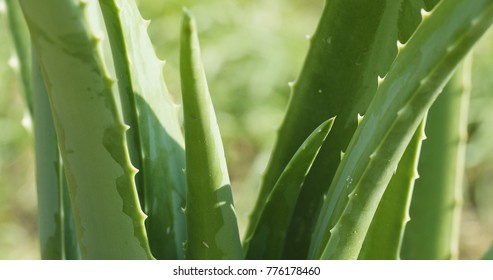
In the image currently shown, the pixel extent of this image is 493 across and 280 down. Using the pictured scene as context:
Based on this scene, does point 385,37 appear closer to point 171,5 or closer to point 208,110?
point 208,110

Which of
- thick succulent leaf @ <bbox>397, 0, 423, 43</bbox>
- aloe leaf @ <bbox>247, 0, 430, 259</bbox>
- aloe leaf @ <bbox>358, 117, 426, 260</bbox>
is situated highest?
thick succulent leaf @ <bbox>397, 0, 423, 43</bbox>

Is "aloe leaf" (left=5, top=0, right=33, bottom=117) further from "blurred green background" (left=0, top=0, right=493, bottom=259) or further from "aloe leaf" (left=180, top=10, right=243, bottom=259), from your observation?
"blurred green background" (left=0, top=0, right=493, bottom=259)

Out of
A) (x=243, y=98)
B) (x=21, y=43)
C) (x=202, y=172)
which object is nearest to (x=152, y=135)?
(x=202, y=172)

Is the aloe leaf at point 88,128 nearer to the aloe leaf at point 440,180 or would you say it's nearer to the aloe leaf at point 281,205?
the aloe leaf at point 281,205

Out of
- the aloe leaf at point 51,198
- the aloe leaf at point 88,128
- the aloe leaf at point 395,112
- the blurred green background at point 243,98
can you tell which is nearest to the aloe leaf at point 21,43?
the aloe leaf at point 51,198

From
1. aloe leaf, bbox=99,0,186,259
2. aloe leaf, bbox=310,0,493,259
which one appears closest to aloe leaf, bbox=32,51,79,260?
aloe leaf, bbox=99,0,186,259

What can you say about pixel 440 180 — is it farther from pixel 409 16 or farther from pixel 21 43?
pixel 21 43
